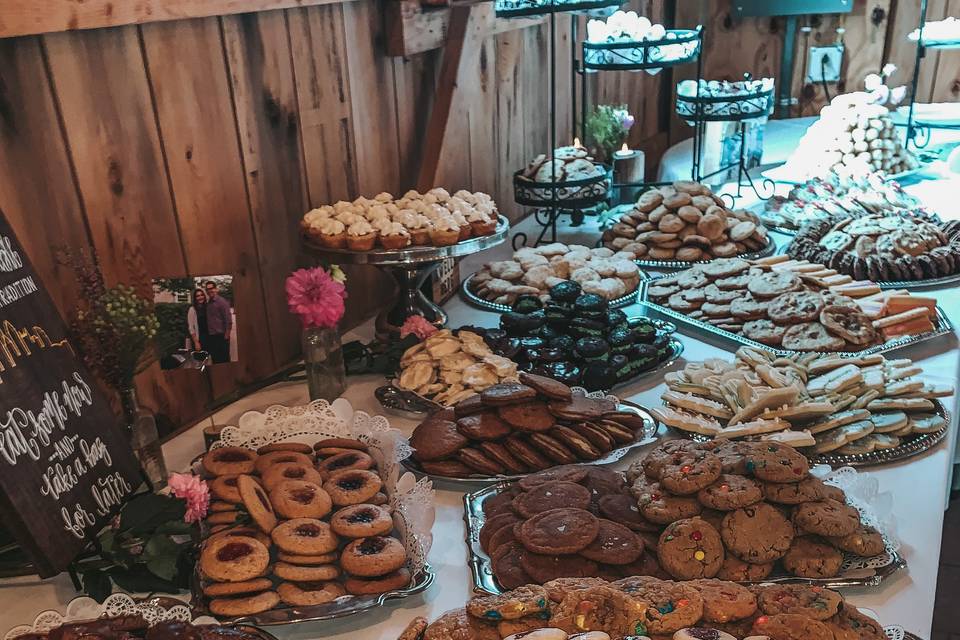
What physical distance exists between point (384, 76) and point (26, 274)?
1.43m

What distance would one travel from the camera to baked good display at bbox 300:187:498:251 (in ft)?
6.93

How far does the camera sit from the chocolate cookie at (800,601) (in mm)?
1092

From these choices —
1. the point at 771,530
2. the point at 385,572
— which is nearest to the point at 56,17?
the point at 385,572

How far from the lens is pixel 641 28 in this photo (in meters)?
3.20

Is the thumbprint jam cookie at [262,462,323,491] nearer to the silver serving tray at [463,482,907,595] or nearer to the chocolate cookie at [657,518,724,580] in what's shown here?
the silver serving tray at [463,482,907,595]

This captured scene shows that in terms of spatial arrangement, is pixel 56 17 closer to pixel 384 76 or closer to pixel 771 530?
pixel 384 76

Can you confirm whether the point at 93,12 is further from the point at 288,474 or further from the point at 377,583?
the point at 377,583

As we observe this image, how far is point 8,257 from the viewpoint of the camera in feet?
4.49

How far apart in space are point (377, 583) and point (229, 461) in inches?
17.5

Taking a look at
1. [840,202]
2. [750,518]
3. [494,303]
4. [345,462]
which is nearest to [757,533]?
[750,518]

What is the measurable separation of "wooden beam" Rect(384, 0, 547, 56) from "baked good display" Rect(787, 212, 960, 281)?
139 cm

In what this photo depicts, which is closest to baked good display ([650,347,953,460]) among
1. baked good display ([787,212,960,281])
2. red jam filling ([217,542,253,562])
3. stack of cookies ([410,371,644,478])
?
stack of cookies ([410,371,644,478])

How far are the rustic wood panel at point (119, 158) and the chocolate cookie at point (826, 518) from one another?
1295 millimetres

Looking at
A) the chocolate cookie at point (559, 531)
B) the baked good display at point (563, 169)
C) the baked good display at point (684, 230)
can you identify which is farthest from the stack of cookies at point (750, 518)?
the baked good display at point (563, 169)
